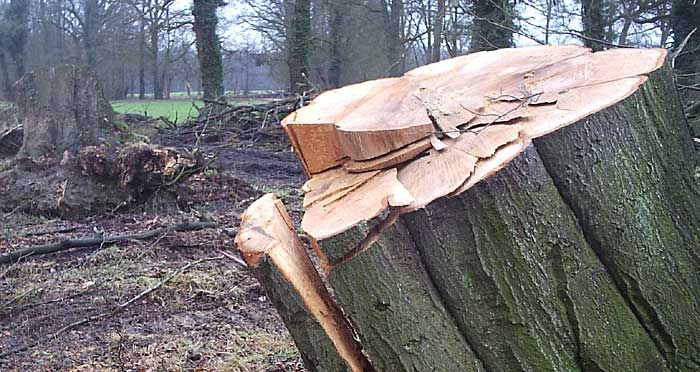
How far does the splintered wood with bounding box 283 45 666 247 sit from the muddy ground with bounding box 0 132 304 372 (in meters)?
0.87

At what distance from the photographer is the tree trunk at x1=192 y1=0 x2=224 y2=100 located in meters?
16.5

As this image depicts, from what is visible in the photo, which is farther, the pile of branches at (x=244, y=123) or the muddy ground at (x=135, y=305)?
the pile of branches at (x=244, y=123)

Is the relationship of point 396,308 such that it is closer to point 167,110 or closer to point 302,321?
point 302,321

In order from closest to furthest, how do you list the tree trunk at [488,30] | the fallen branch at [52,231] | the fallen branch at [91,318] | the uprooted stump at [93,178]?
the fallen branch at [91,318], the fallen branch at [52,231], the uprooted stump at [93,178], the tree trunk at [488,30]

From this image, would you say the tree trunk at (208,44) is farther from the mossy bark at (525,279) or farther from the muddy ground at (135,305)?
the mossy bark at (525,279)

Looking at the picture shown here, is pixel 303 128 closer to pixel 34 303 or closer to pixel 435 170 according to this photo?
pixel 435 170

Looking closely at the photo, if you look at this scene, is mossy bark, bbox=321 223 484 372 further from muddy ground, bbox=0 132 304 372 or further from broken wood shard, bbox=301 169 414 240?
muddy ground, bbox=0 132 304 372

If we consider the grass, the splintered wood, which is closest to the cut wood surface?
the splintered wood

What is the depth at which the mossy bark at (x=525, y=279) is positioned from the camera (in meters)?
1.73

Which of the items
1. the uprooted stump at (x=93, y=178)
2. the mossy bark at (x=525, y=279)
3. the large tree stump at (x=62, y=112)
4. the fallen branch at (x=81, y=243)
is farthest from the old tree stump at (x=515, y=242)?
the large tree stump at (x=62, y=112)

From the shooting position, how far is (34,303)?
158 inches

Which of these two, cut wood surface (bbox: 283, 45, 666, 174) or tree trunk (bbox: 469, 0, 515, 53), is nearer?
cut wood surface (bbox: 283, 45, 666, 174)

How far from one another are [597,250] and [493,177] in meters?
0.38

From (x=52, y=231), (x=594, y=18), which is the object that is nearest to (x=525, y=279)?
(x=52, y=231)
